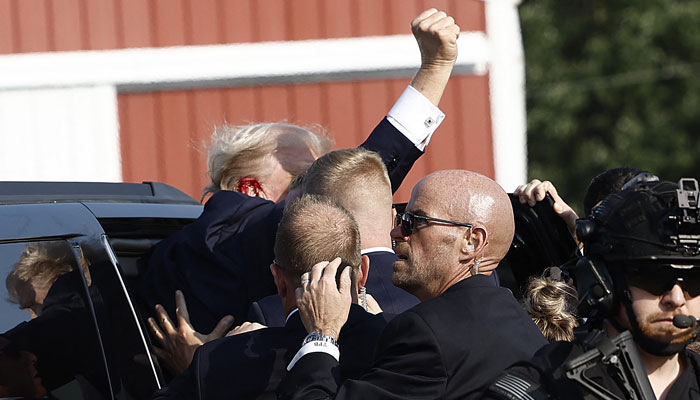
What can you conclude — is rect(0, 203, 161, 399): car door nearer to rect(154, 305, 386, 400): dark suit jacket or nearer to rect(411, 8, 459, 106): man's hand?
rect(154, 305, 386, 400): dark suit jacket

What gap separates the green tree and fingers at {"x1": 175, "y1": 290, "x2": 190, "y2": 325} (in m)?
17.5

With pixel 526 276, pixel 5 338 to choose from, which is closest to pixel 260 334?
pixel 5 338

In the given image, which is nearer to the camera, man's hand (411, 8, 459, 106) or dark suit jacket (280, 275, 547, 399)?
dark suit jacket (280, 275, 547, 399)

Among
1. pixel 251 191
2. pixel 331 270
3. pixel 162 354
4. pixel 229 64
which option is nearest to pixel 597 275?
pixel 331 270

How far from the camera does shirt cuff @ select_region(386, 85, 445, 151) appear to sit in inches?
136

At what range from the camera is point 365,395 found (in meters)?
2.37

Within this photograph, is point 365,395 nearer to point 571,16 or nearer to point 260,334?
point 260,334

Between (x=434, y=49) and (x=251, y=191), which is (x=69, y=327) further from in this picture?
(x=434, y=49)

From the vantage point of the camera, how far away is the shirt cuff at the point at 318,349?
2504 mm

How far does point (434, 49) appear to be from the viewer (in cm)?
345

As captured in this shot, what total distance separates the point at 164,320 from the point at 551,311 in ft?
4.12

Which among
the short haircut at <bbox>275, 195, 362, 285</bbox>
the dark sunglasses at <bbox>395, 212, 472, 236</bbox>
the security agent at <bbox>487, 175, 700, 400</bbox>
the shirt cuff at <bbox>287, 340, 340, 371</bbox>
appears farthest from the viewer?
the dark sunglasses at <bbox>395, 212, 472, 236</bbox>

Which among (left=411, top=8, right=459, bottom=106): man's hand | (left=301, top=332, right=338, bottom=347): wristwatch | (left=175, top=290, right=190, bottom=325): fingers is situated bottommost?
(left=175, top=290, right=190, bottom=325): fingers

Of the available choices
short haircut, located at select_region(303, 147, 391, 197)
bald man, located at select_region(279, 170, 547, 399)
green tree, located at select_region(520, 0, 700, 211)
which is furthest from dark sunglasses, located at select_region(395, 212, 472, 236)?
green tree, located at select_region(520, 0, 700, 211)
